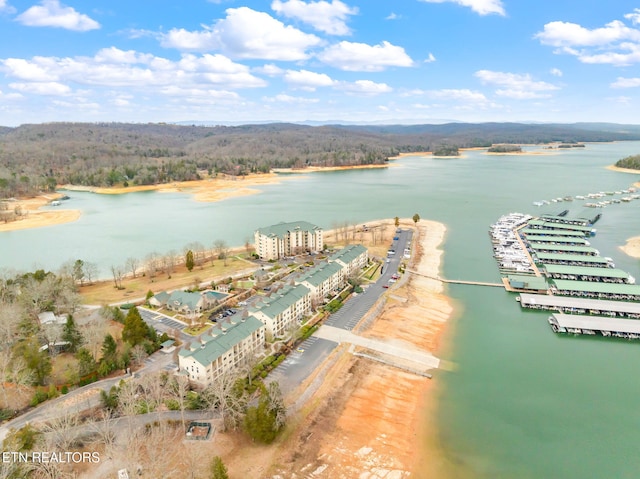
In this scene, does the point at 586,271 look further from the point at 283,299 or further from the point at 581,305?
the point at 283,299

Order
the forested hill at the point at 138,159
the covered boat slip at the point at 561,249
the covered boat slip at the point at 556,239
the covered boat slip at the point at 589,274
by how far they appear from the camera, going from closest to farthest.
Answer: the covered boat slip at the point at 589,274, the covered boat slip at the point at 561,249, the covered boat slip at the point at 556,239, the forested hill at the point at 138,159

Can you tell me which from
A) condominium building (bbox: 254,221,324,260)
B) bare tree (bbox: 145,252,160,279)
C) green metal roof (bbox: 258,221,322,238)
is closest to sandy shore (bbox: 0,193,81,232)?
bare tree (bbox: 145,252,160,279)

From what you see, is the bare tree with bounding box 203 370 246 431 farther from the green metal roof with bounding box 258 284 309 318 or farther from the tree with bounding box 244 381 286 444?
the green metal roof with bounding box 258 284 309 318

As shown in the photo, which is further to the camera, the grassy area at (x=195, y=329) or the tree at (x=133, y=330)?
the grassy area at (x=195, y=329)

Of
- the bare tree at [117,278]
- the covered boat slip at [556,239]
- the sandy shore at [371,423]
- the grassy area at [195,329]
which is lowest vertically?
the sandy shore at [371,423]

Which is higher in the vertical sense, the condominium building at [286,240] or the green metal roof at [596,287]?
the condominium building at [286,240]

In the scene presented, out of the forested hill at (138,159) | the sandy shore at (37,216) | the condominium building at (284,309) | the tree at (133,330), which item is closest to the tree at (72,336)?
the tree at (133,330)

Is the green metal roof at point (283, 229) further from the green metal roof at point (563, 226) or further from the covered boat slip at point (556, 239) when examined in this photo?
the green metal roof at point (563, 226)

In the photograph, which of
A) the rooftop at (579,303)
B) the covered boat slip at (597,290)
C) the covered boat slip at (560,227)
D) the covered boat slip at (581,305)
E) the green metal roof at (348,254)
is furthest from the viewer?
the covered boat slip at (560,227)
